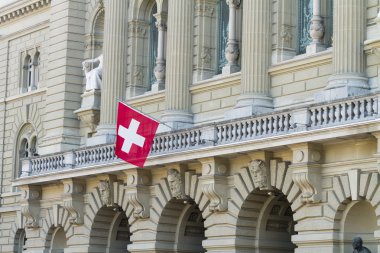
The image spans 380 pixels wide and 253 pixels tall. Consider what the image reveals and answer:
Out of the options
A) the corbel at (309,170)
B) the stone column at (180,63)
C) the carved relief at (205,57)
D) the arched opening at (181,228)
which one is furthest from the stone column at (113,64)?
the corbel at (309,170)

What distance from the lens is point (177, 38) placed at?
42500 mm

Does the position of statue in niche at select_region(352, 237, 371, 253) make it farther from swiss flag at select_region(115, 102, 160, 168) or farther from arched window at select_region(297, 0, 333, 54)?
swiss flag at select_region(115, 102, 160, 168)

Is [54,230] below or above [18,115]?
below

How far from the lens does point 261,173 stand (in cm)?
3662

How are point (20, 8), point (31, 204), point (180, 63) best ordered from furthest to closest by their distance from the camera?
point (20, 8) → point (31, 204) → point (180, 63)

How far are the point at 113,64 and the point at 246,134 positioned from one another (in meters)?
11.0

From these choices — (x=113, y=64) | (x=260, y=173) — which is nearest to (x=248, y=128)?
(x=260, y=173)

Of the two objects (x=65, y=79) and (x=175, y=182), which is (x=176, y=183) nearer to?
(x=175, y=182)

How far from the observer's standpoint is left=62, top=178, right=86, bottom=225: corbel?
46000mm

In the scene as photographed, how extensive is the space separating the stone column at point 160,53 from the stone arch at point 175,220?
191 inches

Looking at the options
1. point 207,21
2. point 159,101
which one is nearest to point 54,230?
point 159,101

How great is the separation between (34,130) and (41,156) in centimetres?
538

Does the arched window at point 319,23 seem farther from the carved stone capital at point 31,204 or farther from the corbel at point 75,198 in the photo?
the carved stone capital at point 31,204

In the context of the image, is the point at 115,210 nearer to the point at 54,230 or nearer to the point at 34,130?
the point at 54,230
